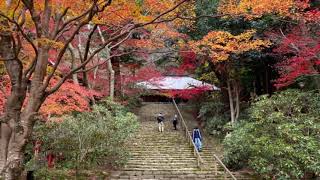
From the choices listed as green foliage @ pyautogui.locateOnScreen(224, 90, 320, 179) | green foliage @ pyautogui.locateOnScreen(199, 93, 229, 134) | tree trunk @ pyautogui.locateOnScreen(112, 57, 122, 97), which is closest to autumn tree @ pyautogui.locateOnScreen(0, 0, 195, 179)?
green foliage @ pyautogui.locateOnScreen(224, 90, 320, 179)

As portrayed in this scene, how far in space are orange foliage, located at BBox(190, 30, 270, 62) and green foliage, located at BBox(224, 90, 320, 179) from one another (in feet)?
9.88

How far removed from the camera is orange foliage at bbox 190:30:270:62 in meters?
16.1

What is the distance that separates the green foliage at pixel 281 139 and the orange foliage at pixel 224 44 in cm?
301

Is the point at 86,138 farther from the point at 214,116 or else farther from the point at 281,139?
the point at 214,116

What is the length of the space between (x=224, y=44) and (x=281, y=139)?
694cm

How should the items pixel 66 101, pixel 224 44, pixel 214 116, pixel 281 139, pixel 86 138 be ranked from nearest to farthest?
pixel 281 139
pixel 86 138
pixel 66 101
pixel 224 44
pixel 214 116

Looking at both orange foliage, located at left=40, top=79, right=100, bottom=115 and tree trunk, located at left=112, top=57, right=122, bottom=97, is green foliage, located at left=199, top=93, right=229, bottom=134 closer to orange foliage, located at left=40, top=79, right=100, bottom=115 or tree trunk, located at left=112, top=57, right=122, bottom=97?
tree trunk, located at left=112, top=57, right=122, bottom=97

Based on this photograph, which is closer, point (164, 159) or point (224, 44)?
point (164, 159)

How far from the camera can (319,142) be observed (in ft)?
37.7

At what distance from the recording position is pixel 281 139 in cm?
1151

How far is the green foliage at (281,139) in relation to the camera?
10867 millimetres

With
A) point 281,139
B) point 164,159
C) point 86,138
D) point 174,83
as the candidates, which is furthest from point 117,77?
point 281,139

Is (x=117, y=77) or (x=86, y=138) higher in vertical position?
(x=117, y=77)

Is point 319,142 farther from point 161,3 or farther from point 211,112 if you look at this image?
point 211,112
